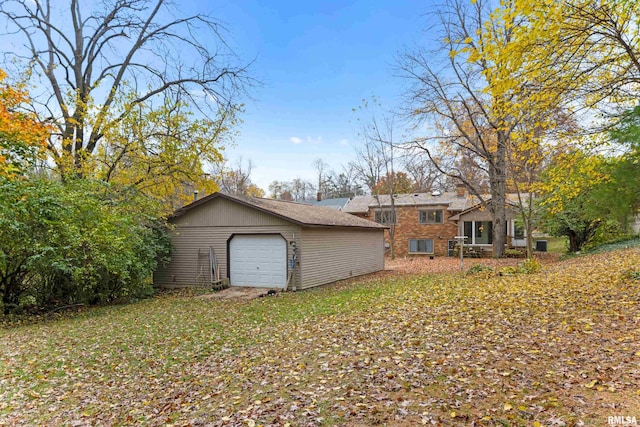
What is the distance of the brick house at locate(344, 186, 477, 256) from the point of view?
2633cm

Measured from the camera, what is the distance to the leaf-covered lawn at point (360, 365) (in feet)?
11.6

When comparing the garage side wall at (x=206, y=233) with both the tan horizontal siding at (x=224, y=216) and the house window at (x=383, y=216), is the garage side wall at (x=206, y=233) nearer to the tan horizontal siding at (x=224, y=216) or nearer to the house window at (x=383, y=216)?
the tan horizontal siding at (x=224, y=216)

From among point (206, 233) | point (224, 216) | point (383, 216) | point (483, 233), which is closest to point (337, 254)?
point (224, 216)

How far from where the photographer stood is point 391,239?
87.8 feet

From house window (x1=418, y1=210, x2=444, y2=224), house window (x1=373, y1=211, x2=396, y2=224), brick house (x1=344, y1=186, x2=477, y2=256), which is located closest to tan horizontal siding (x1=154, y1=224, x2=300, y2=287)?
brick house (x1=344, y1=186, x2=477, y2=256)

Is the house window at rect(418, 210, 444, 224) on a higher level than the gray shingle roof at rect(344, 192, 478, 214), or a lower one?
lower

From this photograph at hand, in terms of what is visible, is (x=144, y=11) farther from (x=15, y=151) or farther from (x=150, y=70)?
(x=15, y=151)

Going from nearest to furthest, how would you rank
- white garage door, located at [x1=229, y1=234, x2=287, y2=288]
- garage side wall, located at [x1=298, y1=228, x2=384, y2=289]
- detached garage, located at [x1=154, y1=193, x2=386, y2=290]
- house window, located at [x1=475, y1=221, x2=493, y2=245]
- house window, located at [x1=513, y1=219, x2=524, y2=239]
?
detached garage, located at [x1=154, y1=193, x2=386, y2=290] < white garage door, located at [x1=229, y1=234, x2=287, y2=288] < garage side wall, located at [x1=298, y1=228, x2=384, y2=289] < house window, located at [x1=513, y1=219, x2=524, y2=239] < house window, located at [x1=475, y1=221, x2=493, y2=245]

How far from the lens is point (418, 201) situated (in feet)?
89.9

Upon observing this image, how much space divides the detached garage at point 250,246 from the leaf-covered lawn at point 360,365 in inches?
186

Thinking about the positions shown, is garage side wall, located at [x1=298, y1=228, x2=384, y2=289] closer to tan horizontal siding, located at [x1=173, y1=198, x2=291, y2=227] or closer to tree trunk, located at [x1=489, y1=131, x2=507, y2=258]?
tan horizontal siding, located at [x1=173, y1=198, x2=291, y2=227]

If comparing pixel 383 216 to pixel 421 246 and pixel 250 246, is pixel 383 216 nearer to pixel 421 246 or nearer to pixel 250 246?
pixel 421 246

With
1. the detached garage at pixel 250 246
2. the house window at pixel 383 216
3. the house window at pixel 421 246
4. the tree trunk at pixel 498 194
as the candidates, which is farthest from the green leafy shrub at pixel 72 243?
the house window at pixel 421 246

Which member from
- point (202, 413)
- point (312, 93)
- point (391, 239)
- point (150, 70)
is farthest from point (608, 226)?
point (150, 70)
